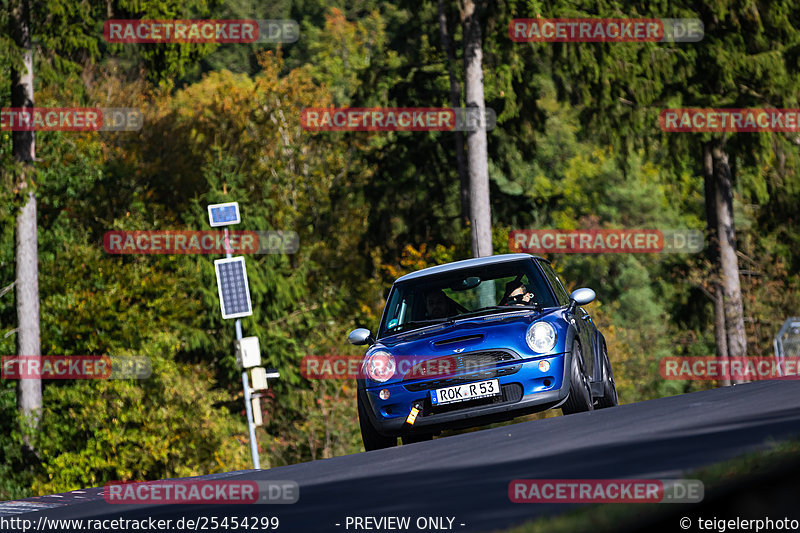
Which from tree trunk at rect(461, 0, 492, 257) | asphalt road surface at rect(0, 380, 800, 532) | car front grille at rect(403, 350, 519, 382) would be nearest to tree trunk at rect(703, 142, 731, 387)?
tree trunk at rect(461, 0, 492, 257)

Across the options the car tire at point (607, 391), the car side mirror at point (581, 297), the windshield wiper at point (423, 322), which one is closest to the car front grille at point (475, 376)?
the windshield wiper at point (423, 322)

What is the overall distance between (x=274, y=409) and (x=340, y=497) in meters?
42.6

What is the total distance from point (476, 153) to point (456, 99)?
7.50 meters

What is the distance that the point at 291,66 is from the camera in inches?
2972

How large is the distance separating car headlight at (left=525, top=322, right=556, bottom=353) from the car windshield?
1.02 meters

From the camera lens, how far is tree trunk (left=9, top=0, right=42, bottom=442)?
27.4 metres

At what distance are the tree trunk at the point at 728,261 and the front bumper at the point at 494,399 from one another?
21.4 m

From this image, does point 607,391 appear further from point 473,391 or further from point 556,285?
point 473,391

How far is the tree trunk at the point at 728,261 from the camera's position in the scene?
1217 inches

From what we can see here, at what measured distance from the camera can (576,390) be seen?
1073 centimetres

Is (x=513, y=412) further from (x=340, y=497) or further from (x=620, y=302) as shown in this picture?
(x=620, y=302)

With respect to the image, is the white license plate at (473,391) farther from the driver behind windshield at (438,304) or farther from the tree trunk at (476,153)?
the tree trunk at (476,153)

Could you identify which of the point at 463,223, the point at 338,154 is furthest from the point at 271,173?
the point at 463,223

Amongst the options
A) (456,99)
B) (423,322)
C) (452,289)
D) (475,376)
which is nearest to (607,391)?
(452,289)
